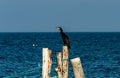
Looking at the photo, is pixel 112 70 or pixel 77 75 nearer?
pixel 77 75

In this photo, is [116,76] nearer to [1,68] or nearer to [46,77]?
[1,68]

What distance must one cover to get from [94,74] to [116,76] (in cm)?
192

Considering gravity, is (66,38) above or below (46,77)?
above

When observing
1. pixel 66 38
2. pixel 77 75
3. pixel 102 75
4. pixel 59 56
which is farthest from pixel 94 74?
pixel 77 75

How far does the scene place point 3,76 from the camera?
43156 mm

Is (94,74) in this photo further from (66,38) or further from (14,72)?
(66,38)

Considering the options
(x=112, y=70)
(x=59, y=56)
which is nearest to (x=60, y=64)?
(x=59, y=56)

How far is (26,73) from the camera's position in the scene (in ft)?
146

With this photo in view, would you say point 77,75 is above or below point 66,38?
below

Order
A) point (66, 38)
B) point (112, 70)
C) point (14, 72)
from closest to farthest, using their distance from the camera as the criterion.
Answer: point (66, 38) → point (14, 72) → point (112, 70)

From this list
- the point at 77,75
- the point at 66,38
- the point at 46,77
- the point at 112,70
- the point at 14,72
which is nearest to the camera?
the point at 77,75

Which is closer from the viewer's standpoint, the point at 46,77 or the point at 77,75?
the point at 77,75

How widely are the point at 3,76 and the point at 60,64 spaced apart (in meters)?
23.0

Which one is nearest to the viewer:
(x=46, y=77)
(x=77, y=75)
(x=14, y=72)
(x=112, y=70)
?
(x=77, y=75)
